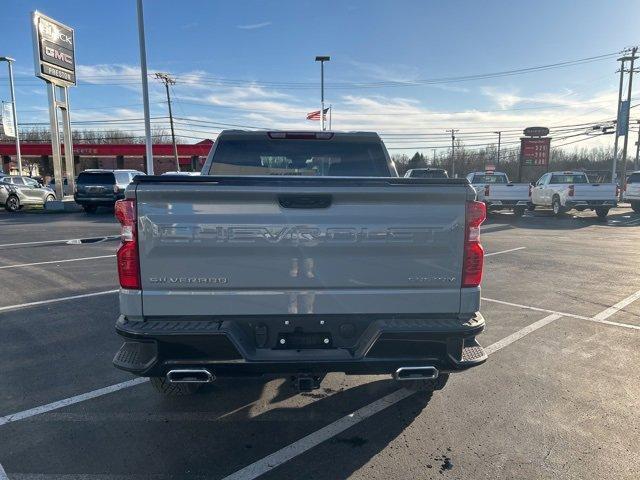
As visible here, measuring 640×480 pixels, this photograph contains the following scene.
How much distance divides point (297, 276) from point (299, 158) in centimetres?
211

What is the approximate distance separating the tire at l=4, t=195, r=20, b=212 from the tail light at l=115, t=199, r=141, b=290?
24097 mm

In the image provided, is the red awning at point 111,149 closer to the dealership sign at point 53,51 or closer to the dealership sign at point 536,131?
the dealership sign at point 53,51

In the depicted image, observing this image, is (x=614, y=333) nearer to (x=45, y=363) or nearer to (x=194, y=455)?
(x=194, y=455)

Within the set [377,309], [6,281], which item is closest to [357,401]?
[377,309]

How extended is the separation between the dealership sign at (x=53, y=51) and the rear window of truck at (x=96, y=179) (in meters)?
6.91

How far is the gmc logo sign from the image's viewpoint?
78.2 ft

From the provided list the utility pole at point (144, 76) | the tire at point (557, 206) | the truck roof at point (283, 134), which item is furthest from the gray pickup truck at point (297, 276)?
the tire at point (557, 206)

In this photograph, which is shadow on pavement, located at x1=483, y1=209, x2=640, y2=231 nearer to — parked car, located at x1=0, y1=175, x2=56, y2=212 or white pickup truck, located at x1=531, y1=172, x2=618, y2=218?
white pickup truck, located at x1=531, y1=172, x2=618, y2=218

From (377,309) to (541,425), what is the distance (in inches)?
67.4

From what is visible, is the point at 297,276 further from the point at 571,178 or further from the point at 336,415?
the point at 571,178

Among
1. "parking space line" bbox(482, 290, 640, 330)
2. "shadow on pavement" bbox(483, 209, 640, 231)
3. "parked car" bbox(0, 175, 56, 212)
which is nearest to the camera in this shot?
"parking space line" bbox(482, 290, 640, 330)

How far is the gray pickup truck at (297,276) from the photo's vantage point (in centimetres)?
268

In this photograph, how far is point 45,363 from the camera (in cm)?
448

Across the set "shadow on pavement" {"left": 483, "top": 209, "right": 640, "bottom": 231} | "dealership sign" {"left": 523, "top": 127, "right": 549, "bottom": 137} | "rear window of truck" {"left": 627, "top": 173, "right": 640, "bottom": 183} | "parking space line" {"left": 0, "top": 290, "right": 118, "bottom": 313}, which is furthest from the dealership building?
"parking space line" {"left": 0, "top": 290, "right": 118, "bottom": 313}
